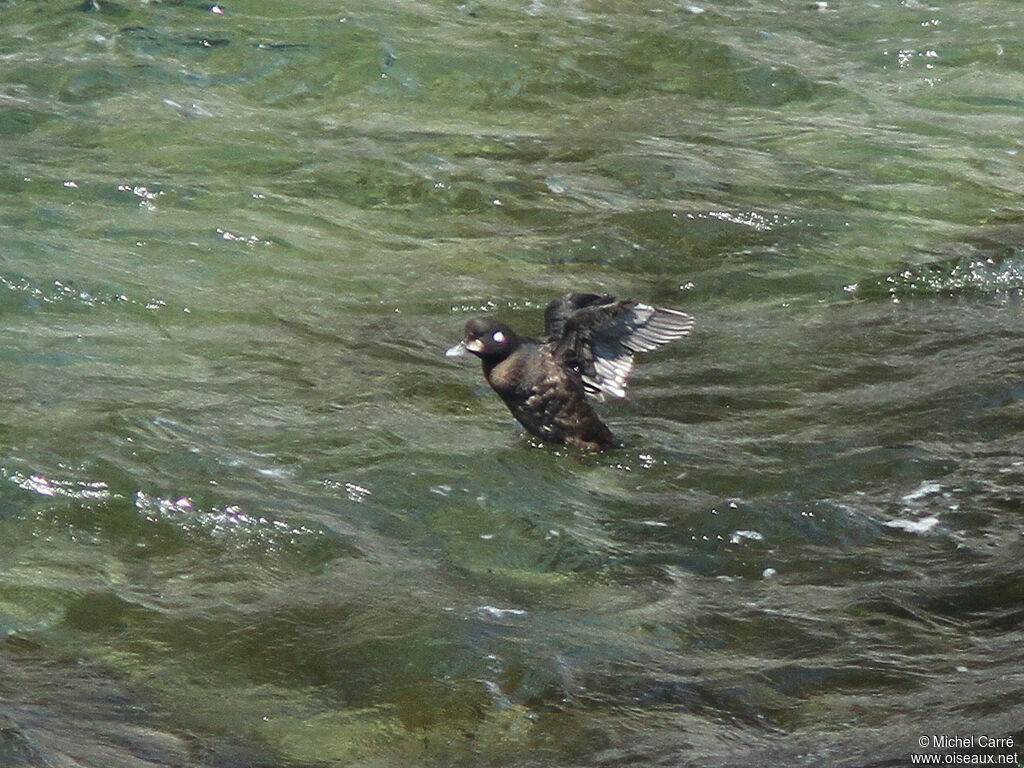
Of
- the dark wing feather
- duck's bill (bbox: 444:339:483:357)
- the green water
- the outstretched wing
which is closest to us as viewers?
the green water

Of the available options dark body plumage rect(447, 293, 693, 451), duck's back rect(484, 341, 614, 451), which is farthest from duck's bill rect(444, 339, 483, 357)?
duck's back rect(484, 341, 614, 451)

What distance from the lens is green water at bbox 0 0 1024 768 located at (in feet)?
15.7

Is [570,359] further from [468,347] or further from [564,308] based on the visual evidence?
[468,347]

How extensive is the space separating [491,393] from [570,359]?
2.59ft

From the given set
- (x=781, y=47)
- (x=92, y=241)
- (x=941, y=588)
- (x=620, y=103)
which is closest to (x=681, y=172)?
(x=620, y=103)

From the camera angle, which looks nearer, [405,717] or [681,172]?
[405,717]

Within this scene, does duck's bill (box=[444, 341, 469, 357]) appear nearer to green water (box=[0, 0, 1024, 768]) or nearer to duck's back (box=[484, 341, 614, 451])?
duck's back (box=[484, 341, 614, 451])

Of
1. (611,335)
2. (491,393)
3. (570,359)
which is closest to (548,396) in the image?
(570,359)

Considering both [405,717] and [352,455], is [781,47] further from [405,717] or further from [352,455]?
[405,717]

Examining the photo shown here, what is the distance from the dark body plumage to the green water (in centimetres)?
16

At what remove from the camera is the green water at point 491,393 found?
15.7 ft

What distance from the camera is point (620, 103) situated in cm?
1139

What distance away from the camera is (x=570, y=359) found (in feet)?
23.1

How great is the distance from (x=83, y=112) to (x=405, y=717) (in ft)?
22.3
